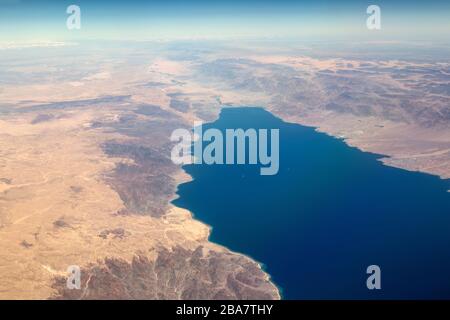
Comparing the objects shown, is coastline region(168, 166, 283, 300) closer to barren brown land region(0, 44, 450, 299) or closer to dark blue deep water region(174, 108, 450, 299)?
barren brown land region(0, 44, 450, 299)

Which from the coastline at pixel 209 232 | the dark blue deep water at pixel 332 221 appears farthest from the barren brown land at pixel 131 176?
the dark blue deep water at pixel 332 221

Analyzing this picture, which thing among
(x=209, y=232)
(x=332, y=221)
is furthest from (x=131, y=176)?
(x=332, y=221)

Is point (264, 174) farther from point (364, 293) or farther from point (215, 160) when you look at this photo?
point (364, 293)

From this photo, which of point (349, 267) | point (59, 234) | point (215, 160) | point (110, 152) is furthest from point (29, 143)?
point (349, 267)

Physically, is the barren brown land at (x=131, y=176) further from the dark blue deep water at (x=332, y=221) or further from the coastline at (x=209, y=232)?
the dark blue deep water at (x=332, y=221)

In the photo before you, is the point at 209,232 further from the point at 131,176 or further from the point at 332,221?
the point at 131,176

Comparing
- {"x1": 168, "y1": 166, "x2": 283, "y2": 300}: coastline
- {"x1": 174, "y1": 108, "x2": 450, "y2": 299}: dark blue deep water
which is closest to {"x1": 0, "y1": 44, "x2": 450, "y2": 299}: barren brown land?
{"x1": 168, "y1": 166, "x2": 283, "y2": 300}: coastline

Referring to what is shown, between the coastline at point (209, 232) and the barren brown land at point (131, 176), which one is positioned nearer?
the barren brown land at point (131, 176)
